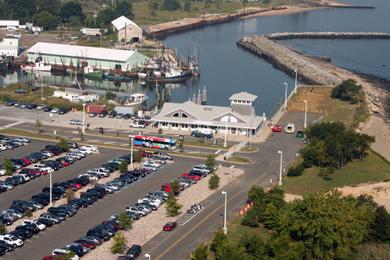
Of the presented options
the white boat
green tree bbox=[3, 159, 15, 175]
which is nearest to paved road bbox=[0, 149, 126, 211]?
green tree bbox=[3, 159, 15, 175]

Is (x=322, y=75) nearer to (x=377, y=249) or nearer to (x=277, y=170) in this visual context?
(x=277, y=170)

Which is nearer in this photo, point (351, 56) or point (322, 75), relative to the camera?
point (322, 75)

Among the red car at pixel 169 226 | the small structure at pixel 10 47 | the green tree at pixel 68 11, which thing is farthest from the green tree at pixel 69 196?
the green tree at pixel 68 11

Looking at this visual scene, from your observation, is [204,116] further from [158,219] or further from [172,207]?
[158,219]

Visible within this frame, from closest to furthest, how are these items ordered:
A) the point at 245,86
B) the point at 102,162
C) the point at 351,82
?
the point at 102,162
the point at 351,82
the point at 245,86

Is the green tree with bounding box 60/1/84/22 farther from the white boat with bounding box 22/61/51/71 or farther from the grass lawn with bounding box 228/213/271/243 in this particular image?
the grass lawn with bounding box 228/213/271/243

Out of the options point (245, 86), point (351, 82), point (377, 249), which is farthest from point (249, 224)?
point (245, 86)
